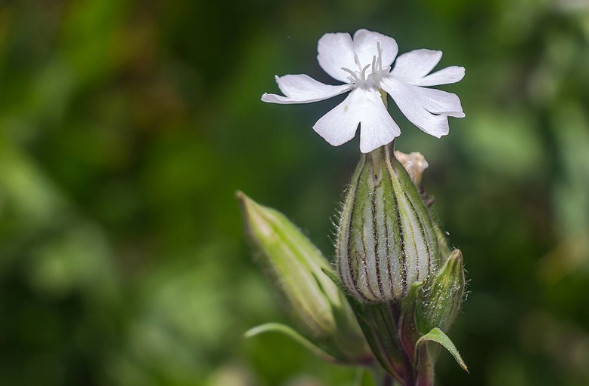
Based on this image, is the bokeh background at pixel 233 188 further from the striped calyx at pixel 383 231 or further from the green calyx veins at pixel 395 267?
the striped calyx at pixel 383 231

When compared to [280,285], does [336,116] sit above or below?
above

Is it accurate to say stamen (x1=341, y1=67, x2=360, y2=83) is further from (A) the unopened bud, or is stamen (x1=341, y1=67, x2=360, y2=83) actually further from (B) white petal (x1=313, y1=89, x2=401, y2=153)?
(A) the unopened bud

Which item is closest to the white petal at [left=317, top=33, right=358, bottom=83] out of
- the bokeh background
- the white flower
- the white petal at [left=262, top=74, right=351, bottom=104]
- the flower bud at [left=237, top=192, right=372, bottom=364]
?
the white flower

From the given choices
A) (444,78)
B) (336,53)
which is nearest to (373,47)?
(336,53)

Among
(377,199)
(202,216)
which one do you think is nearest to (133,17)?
(202,216)

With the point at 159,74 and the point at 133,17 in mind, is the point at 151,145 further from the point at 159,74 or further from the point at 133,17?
the point at 133,17
